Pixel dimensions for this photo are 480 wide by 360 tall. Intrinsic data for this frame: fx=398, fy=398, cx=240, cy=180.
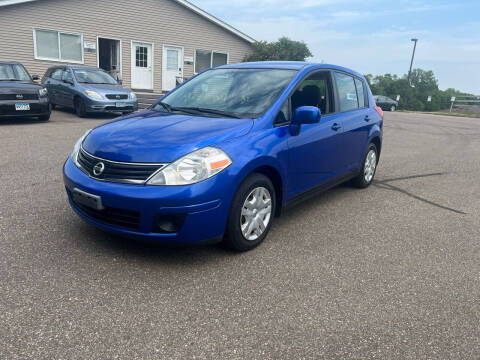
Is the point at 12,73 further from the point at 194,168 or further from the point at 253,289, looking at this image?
the point at 253,289

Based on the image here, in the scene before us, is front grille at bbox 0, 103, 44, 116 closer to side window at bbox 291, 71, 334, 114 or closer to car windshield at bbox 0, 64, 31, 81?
car windshield at bbox 0, 64, 31, 81

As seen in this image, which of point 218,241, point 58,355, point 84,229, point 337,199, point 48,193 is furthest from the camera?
point 337,199

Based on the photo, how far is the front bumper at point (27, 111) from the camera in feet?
31.7

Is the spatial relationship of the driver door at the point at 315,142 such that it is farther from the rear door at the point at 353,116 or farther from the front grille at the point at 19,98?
the front grille at the point at 19,98

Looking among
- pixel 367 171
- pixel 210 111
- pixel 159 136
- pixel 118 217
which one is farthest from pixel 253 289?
pixel 367 171

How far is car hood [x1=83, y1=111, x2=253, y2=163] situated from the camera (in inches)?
119

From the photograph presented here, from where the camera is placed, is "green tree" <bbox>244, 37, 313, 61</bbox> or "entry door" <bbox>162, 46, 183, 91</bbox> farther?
"green tree" <bbox>244, 37, 313, 61</bbox>

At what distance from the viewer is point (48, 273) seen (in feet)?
9.68

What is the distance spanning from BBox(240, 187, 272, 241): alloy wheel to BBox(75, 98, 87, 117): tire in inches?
388

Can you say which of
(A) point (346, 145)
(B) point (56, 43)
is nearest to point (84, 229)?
(A) point (346, 145)

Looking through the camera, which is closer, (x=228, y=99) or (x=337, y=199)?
(x=228, y=99)

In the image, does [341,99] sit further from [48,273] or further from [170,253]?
[48,273]

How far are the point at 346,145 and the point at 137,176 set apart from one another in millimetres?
2793

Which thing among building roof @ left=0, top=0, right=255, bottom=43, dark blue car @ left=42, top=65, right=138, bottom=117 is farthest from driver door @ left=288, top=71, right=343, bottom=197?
building roof @ left=0, top=0, right=255, bottom=43
